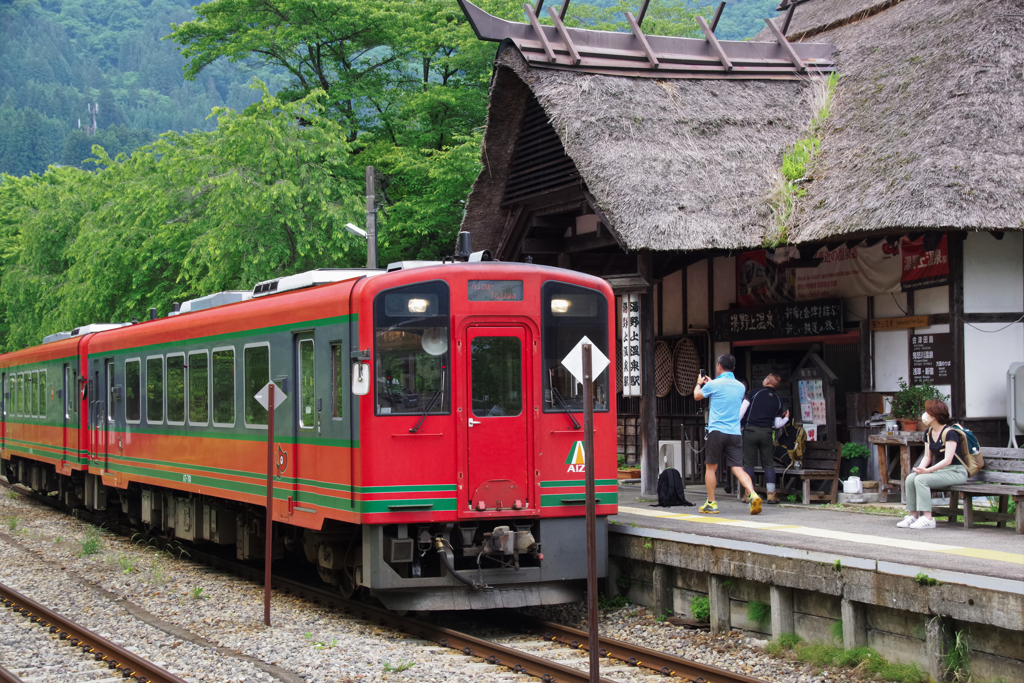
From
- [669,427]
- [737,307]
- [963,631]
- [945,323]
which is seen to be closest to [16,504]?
[669,427]

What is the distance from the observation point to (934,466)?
972cm

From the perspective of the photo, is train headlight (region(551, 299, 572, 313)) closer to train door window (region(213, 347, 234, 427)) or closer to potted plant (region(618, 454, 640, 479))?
train door window (region(213, 347, 234, 427))

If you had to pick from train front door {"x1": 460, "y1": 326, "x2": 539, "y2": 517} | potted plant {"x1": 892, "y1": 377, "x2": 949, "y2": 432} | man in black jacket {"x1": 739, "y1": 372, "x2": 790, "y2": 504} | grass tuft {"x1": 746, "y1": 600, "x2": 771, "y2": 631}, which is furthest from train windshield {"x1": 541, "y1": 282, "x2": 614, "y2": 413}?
potted plant {"x1": 892, "y1": 377, "x2": 949, "y2": 432}

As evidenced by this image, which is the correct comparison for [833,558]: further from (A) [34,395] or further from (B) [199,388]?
(A) [34,395]

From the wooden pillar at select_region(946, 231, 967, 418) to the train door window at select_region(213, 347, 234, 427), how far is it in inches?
303

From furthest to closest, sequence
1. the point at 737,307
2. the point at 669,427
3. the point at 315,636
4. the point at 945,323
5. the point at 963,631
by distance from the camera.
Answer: the point at 669,427 < the point at 737,307 < the point at 945,323 < the point at 315,636 < the point at 963,631

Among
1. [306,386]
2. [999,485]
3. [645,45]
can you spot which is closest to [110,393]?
[306,386]

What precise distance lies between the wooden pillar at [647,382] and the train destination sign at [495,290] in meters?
4.15

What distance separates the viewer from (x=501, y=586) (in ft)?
30.5

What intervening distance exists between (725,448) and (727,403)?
1.52 ft

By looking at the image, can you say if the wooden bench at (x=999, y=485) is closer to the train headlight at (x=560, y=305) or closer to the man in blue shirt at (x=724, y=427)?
the man in blue shirt at (x=724, y=427)

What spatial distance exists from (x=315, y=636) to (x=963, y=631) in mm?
4939

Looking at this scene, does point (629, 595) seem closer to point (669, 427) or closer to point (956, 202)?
point (956, 202)

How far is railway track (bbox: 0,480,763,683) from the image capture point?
751cm
